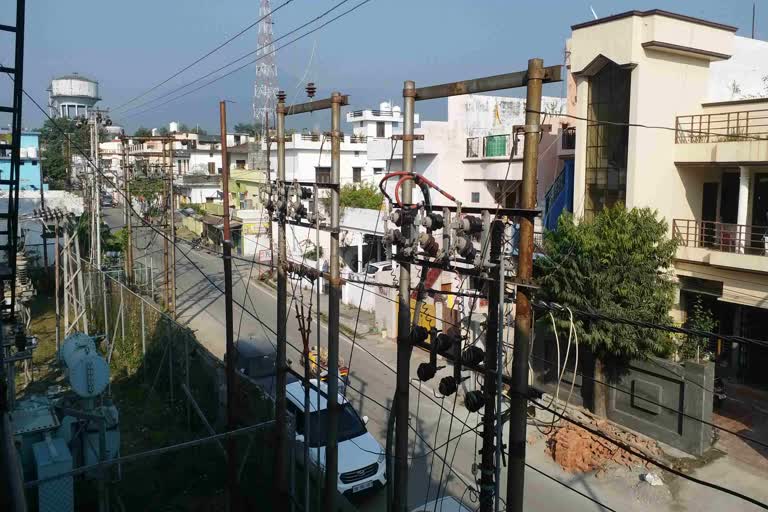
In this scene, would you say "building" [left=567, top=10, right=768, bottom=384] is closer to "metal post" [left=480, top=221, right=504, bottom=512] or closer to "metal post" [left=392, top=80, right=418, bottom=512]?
"metal post" [left=392, top=80, right=418, bottom=512]

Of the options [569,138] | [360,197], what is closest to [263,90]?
[360,197]

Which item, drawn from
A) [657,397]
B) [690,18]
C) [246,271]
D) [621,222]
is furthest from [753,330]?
[246,271]

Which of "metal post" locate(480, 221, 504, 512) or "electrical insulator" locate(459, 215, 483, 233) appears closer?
"metal post" locate(480, 221, 504, 512)

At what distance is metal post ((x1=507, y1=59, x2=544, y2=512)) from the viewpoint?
5.05m

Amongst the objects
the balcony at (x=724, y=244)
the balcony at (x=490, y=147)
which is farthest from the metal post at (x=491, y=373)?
the balcony at (x=490, y=147)

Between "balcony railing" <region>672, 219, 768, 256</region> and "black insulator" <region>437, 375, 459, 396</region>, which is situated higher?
"balcony railing" <region>672, 219, 768, 256</region>

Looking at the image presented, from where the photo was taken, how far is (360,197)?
3231 cm

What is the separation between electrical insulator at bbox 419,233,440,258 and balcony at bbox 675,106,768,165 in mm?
9933

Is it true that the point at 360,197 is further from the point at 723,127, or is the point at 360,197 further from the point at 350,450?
the point at 350,450

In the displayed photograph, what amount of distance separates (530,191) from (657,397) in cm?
976

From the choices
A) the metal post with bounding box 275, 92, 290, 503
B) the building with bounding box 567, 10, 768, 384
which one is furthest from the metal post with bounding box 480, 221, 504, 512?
the building with bounding box 567, 10, 768, 384

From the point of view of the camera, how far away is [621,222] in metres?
13.1

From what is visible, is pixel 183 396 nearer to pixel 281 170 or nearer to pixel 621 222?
pixel 281 170

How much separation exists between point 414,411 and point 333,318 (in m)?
8.07
